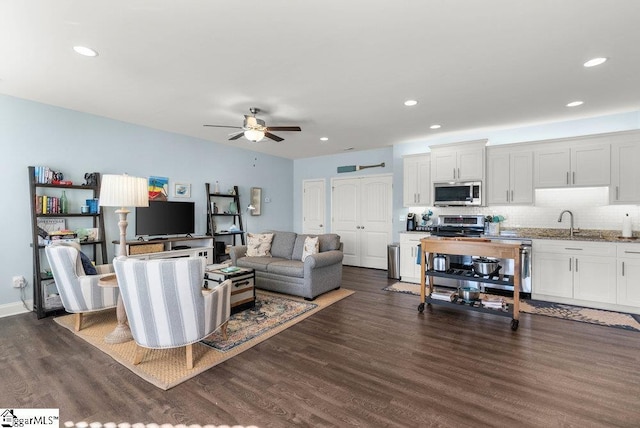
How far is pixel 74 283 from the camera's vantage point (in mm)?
3164

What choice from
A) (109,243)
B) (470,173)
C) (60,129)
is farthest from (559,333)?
(60,129)

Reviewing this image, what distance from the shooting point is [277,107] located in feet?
13.1

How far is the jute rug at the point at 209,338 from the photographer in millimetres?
2459

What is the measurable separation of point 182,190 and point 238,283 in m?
2.55

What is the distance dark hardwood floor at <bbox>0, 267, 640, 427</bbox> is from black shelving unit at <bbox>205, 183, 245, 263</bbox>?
8.57 feet

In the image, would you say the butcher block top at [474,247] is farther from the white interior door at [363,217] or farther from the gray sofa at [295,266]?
the white interior door at [363,217]

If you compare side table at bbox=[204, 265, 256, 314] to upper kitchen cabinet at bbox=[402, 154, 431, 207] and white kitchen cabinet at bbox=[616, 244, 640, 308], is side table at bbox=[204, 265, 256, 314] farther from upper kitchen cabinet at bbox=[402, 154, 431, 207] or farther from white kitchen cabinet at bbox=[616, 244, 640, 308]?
white kitchen cabinet at bbox=[616, 244, 640, 308]

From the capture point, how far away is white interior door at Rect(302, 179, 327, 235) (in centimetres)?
767

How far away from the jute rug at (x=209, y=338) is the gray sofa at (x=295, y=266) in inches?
7.6

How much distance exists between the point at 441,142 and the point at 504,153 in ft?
3.75

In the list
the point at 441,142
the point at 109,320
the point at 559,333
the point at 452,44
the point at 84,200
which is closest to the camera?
the point at 452,44

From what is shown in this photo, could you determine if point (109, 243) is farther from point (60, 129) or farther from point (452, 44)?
point (452, 44)

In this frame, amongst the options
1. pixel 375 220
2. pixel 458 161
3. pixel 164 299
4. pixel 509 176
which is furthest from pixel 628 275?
pixel 164 299

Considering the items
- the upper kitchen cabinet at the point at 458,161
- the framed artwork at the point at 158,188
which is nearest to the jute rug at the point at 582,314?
the upper kitchen cabinet at the point at 458,161
